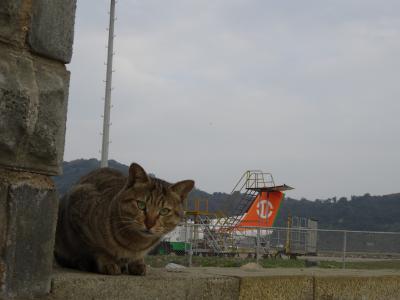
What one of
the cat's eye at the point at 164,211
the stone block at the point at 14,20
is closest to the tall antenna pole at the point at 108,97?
the cat's eye at the point at 164,211

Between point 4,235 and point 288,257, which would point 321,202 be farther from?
point 4,235

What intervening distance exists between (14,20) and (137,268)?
1.54 m

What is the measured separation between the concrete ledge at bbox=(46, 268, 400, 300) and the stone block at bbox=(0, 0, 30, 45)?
109cm

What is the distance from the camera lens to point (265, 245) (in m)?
22.2

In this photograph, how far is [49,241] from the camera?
254 centimetres

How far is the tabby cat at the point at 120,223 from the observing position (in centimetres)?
323

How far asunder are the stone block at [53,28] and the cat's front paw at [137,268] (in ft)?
4.11

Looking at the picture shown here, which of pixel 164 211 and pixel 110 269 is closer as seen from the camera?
pixel 110 269

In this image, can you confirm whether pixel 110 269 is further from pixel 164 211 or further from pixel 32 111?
pixel 32 111

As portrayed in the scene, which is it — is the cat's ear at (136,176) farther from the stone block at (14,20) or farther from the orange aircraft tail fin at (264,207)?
the orange aircraft tail fin at (264,207)

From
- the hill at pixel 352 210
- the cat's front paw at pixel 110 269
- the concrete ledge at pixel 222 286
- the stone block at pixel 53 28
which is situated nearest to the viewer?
the stone block at pixel 53 28

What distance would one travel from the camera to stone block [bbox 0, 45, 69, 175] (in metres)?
2.26

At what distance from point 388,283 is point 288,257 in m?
20.7

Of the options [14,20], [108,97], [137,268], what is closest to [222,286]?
[137,268]
